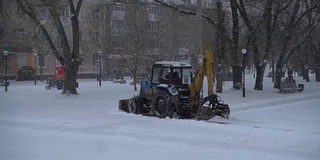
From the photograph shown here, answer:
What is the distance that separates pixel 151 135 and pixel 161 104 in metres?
4.49

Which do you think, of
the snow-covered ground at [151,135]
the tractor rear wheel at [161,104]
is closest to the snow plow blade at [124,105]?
the snow-covered ground at [151,135]

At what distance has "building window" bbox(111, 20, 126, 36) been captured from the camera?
1804 inches

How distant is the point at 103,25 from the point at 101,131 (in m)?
33.9

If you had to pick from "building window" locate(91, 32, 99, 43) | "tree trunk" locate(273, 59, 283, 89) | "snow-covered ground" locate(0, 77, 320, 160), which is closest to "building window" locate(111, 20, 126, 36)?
"building window" locate(91, 32, 99, 43)

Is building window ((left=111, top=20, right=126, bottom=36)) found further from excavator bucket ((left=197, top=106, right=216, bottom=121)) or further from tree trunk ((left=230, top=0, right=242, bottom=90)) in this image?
excavator bucket ((left=197, top=106, right=216, bottom=121))

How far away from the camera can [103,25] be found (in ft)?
155

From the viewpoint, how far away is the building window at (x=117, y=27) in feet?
150

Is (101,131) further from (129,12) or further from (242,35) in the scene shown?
(242,35)

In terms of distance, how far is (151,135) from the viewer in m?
13.5

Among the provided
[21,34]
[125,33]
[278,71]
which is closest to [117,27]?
[125,33]

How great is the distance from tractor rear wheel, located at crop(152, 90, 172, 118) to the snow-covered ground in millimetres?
657

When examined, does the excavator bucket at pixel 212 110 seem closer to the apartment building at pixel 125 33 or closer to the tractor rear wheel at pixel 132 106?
the tractor rear wheel at pixel 132 106

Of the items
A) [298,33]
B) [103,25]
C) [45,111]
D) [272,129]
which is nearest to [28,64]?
[103,25]

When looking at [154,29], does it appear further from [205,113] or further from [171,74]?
[205,113]
